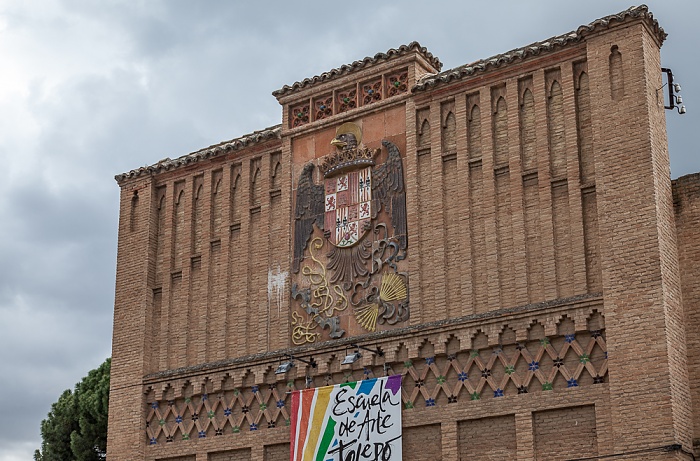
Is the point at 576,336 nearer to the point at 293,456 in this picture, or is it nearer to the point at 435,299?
the point at 435,299

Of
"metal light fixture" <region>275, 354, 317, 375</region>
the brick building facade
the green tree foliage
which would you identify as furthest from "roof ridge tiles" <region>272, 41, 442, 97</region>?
the green tree foliage

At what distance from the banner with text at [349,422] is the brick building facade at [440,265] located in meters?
0.28

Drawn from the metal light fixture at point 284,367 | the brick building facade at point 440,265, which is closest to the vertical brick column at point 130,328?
the brick building facade at point 440,265

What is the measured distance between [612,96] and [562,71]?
1.05 meters

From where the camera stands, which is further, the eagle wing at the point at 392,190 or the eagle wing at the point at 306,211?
the eagle wing at the point at 306,211

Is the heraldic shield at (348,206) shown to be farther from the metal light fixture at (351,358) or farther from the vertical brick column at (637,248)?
the vertical brick column at (637,248)

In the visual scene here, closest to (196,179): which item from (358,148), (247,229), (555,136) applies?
(247,229)

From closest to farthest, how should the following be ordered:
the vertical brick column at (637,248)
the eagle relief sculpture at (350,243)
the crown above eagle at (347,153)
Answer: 1. the vertical brick column at (637,248)
2. the eagle relief sculpture at (350,243)
3. the crown above eagle at (347,153)

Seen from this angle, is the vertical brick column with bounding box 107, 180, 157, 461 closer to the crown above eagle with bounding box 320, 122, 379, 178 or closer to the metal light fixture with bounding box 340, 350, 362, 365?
the crown above eagle with bounding box 320, 122, 379, 178

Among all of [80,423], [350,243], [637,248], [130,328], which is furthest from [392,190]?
[80,423]

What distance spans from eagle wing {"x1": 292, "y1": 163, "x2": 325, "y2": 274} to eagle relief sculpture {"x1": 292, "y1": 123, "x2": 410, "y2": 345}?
17mm

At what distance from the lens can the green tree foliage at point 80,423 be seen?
31016 millimetres

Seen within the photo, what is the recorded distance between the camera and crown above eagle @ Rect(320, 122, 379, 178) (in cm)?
1948

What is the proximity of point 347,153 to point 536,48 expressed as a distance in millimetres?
3832
